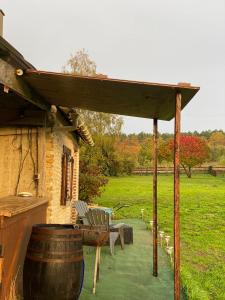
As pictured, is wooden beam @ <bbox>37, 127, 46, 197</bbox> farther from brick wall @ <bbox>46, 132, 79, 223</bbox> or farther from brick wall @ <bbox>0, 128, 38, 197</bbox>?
brick wall @ <bbox>46, 132, 79, 223</bbox>

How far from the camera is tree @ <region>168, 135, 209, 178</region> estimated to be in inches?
1596


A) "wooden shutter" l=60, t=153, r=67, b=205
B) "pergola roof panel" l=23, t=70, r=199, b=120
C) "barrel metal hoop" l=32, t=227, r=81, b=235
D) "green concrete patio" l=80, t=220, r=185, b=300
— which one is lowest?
"green concrete patio" l=80, t=220, r=185, b=300

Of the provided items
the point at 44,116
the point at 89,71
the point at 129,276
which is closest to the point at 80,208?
the point at 129,276

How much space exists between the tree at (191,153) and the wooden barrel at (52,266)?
36.6 m

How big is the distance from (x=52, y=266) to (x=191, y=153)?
39154 mm

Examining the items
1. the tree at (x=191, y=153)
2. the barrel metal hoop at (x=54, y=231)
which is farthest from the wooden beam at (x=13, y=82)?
the tree at (x=191, y=153)

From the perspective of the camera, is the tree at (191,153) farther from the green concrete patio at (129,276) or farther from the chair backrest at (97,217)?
the green concrete patio at (129,276)

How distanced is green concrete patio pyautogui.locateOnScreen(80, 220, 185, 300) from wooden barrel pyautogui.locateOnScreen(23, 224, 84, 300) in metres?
0.97

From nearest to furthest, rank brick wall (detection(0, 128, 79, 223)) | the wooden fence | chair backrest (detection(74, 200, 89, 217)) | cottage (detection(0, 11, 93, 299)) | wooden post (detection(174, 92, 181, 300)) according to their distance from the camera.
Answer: wooden post (detection(174, 92, 181, 300)) → cottage (detection(0, 11, 93, 299)) → brick wall (detection(0, 128, 79, 223)) → chair backrest (detection(74, 200, 89, 217)) → the wooden fence

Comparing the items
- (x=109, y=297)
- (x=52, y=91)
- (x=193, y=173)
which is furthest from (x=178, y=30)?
(x=193, y=173)

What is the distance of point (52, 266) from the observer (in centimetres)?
372

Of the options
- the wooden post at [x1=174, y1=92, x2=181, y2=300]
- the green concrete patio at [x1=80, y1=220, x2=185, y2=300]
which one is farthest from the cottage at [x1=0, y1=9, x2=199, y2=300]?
the green concrete patio at [x1=80, y1=220, x2=185, y2=300]

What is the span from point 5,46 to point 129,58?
19.5 meters

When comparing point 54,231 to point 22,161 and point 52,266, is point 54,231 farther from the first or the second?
point 22,161
